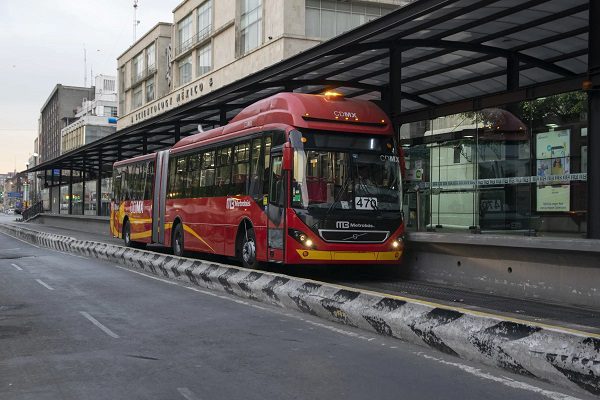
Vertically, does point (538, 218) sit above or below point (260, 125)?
below

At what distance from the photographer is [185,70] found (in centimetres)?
5666

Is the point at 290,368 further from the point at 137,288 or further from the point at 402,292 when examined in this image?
the point at 137,288

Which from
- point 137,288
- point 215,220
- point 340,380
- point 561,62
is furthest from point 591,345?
point 561,62

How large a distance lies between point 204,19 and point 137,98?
68.1 feet

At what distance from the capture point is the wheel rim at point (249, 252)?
45.0 feet

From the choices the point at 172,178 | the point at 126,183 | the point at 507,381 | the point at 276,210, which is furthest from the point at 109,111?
the point at 507,381

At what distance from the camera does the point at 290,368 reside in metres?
6.29

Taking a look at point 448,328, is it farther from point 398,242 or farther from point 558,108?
point 558,108

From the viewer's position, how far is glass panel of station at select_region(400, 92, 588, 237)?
1089 centimetres

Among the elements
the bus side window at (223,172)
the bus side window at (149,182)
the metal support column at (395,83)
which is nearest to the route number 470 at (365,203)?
the metal support column at (395,83)

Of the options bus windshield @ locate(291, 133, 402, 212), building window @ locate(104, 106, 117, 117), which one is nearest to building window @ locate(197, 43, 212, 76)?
bus windshield @ locate(291, 133, 402, 212)

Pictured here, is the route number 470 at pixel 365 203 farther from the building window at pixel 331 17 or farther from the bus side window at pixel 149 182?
the building window at pixel 331 17

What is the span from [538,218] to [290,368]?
22.1ft

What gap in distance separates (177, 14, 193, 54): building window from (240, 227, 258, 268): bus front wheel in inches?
1707
